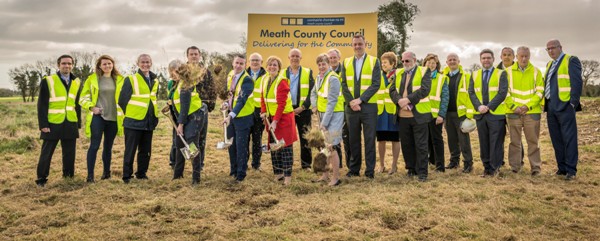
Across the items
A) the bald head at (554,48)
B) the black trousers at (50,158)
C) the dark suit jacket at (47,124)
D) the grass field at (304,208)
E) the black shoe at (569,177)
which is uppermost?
the bald head at (554,48)

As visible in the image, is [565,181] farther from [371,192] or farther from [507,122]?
[371,192]

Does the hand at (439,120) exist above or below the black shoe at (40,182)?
above

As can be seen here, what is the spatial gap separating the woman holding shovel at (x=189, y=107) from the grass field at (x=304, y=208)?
65 cm

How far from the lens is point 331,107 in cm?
658

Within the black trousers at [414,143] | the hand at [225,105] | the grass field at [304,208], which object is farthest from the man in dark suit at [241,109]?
the black trousers at [414,143]

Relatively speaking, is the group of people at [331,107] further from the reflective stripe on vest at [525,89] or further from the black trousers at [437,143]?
the black trousers at [437,143]

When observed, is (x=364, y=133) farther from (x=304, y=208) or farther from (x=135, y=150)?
(x=135, y=150)

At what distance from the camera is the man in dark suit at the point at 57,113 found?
6.95 m

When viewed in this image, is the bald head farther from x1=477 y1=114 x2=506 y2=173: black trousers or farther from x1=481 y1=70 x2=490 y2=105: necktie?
x1=477 y1=114 x2=506 y2=173: black trousers

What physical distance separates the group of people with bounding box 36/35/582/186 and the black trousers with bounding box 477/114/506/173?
0.05 ft

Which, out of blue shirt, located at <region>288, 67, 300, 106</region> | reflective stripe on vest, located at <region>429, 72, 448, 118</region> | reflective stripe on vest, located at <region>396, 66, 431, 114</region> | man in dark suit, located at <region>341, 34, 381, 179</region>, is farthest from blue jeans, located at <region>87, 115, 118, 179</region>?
reflective stripe on vest, located at <region>429, 72, 448, 118</region>

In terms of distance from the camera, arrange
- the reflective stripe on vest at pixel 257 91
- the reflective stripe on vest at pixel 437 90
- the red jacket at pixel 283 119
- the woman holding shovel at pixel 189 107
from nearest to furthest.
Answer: the woman holding shovel at pixel 189 107 → the red jacket at pixel 283 119 → the reflective stripe on vest at pixel 257 91 → the reflective stripe on vest at pixel 437 90

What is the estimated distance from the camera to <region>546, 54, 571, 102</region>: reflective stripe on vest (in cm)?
715

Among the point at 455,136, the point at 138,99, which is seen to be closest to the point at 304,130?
the point at 455,136
